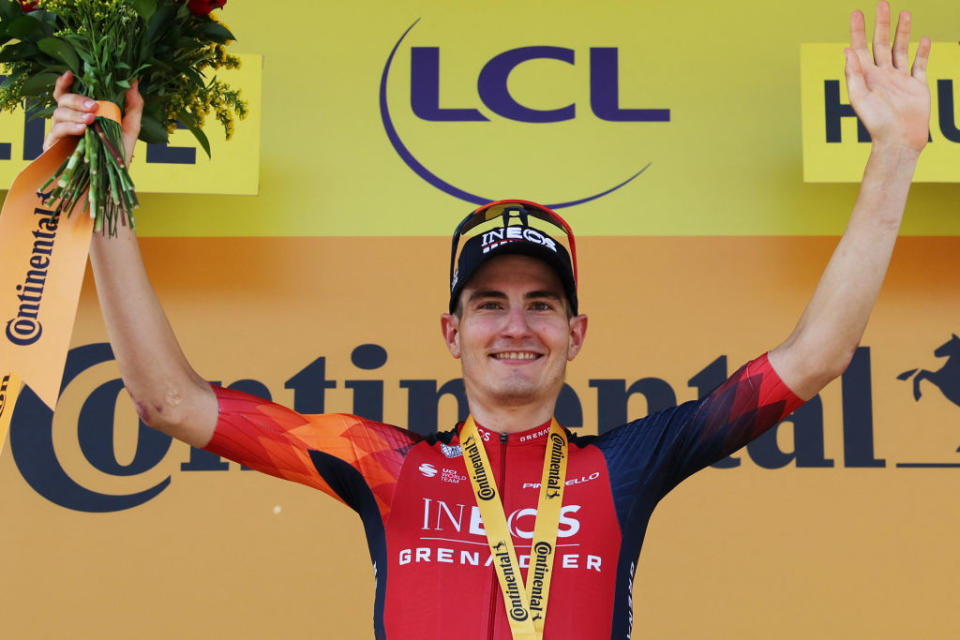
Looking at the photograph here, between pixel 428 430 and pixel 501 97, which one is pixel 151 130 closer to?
pixel 428 430

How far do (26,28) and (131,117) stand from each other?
0.21 meters

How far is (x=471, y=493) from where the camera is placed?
6.39 ft

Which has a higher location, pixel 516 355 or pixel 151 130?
pixel 151 130

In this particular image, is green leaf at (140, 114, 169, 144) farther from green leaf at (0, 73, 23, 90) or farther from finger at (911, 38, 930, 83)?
finger at (911, 38, 930, 83)

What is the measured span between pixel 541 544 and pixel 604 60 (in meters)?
2.22

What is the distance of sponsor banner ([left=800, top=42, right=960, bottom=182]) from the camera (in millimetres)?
3234

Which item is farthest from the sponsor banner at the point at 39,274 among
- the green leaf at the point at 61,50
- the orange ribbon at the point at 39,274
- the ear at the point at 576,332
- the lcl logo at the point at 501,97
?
the lcl logo at the point at 501,97

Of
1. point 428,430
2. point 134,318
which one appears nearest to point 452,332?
point 134,318

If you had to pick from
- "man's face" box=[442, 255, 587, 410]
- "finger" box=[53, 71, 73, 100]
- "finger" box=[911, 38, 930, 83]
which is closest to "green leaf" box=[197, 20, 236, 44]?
"finger" box=[53, 71, 73, 100]

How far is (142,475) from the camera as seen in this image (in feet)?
11.3

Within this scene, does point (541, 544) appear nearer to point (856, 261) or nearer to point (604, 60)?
point (856, 261)

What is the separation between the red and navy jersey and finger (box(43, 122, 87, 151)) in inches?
19.7

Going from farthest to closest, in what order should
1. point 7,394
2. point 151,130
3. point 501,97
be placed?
point 501,97 → point 151,130 → point 7,394

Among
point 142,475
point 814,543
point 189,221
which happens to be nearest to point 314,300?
point 189,221
